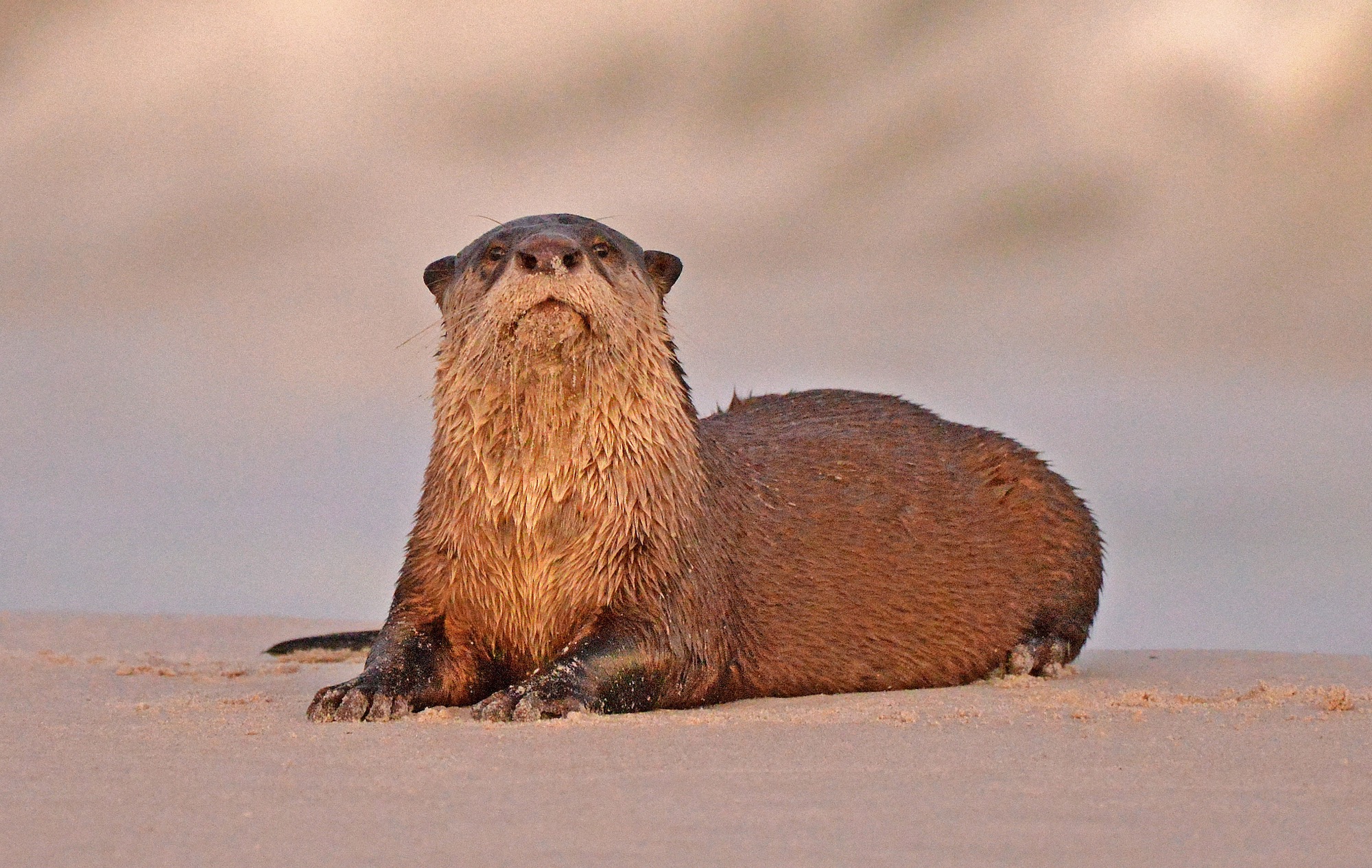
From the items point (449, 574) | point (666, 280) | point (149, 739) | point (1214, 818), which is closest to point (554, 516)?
point (449, 574)

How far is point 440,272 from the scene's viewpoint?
5.48 metres

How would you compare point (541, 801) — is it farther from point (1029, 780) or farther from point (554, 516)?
point (554, 516)

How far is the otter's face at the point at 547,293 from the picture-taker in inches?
184

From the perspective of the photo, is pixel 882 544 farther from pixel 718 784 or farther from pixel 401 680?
pixel 718 784

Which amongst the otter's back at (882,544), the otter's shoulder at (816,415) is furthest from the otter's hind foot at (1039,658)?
the otter's shoulder at (816,415)

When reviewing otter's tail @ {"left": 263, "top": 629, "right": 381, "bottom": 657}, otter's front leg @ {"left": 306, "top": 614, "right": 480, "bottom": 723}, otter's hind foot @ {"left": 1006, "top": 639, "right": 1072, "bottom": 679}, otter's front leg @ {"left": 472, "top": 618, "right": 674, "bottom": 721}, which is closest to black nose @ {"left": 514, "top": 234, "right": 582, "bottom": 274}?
otter's front leg @ {"left": 472, "top": 618, "right": 674, "bottom": 721}

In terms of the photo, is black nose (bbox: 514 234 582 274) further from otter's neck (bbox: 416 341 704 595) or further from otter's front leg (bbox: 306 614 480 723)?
otter's front leg (bbox: 306 614 480 723)

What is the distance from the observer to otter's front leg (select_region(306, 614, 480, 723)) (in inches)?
179

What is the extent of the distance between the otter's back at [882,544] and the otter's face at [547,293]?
2.32 ft

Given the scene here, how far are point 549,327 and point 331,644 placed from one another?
12.9 ft

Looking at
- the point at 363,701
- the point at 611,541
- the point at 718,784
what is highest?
the point at 611,541

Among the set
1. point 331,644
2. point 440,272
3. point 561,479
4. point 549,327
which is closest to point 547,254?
point 549,327

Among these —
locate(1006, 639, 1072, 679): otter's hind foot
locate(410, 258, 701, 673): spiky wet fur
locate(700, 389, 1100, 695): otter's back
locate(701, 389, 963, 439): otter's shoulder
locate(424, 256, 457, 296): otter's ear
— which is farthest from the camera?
locate(701, 389, 963, 439): otter's shoulder

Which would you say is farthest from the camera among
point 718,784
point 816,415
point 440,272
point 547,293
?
point 816,415
